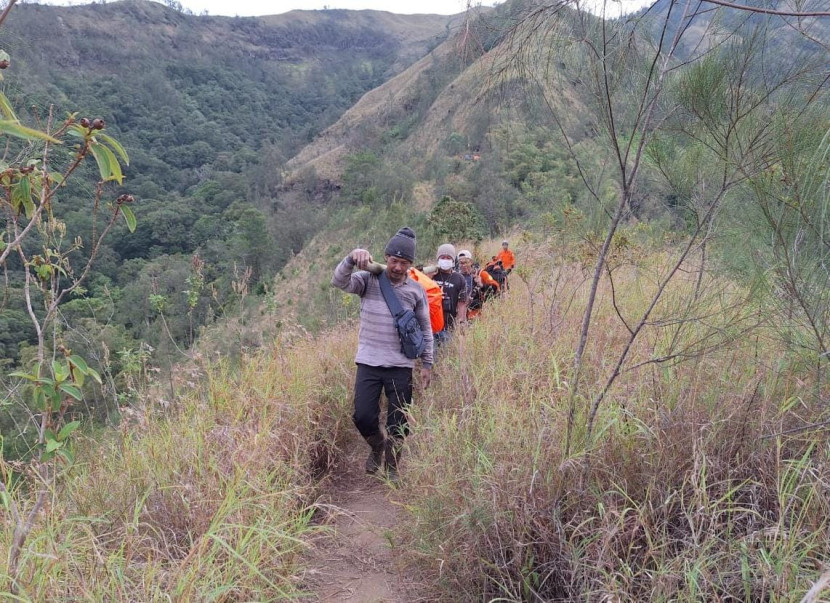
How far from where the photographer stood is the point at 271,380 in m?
3.31

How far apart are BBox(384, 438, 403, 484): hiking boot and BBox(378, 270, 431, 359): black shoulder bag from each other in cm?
51

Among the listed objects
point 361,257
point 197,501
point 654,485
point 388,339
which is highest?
point 361,257

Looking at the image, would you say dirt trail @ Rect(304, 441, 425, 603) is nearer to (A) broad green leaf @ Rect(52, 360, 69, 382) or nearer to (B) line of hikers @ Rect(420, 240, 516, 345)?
(A) broad green leaf @ Rect(52, 360, 69, 382)

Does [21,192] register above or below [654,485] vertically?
above

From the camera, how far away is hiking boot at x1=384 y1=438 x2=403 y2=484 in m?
3.01

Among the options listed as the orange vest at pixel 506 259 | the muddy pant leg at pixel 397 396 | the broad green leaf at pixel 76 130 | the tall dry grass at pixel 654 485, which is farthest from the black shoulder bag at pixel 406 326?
the orange vest at pixel 506 259

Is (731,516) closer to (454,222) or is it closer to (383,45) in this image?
(454,222)

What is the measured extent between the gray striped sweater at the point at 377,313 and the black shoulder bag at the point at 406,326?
1.5 inches

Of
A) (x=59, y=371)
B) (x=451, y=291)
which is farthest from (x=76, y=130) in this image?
(x=451, y=291)

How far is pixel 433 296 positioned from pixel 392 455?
112 cm

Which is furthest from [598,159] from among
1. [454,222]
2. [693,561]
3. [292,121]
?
[292,121]

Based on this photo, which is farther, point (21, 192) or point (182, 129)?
point (182, 129)

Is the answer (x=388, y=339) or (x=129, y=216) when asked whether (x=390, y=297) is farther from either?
(x=129, y=216)

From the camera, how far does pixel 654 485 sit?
1.87m
